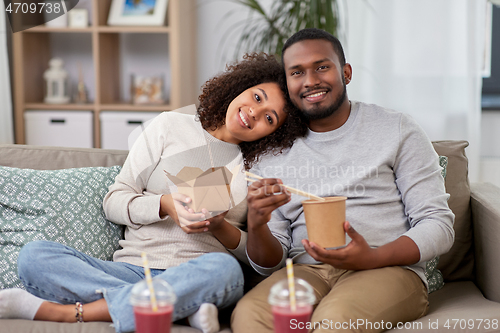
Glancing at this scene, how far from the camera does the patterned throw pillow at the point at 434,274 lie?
146 centimetres

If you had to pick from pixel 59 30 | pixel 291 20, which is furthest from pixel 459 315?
pixel 59 30

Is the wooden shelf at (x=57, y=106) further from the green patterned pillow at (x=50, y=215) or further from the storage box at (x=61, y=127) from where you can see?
the green patterned pillow at (x=50, y=215)

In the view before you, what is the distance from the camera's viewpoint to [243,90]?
1.65m

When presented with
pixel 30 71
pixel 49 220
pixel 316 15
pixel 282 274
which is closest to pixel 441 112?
pixel 316 15

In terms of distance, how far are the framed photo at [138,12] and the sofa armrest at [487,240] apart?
6.77ft

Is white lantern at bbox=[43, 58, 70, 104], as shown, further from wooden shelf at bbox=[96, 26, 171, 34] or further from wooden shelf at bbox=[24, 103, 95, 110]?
wooden shelf at bbox=[96, 26, 171, 34]

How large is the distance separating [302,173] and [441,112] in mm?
1567

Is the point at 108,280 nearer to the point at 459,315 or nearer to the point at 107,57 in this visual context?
the point at 459,315

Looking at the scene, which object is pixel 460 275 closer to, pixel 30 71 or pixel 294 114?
pixel 294 114

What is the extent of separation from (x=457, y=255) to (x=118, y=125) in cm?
205

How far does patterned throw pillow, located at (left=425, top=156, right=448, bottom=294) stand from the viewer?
1460 millimetres

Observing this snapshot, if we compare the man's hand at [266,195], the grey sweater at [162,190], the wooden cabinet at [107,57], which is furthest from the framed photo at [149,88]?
the man's hand at [266,195]

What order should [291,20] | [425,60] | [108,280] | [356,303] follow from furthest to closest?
1. [425,60]
2. [291,20]
3. [108,280]
4. [356,303]

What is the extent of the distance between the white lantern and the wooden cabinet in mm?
88
